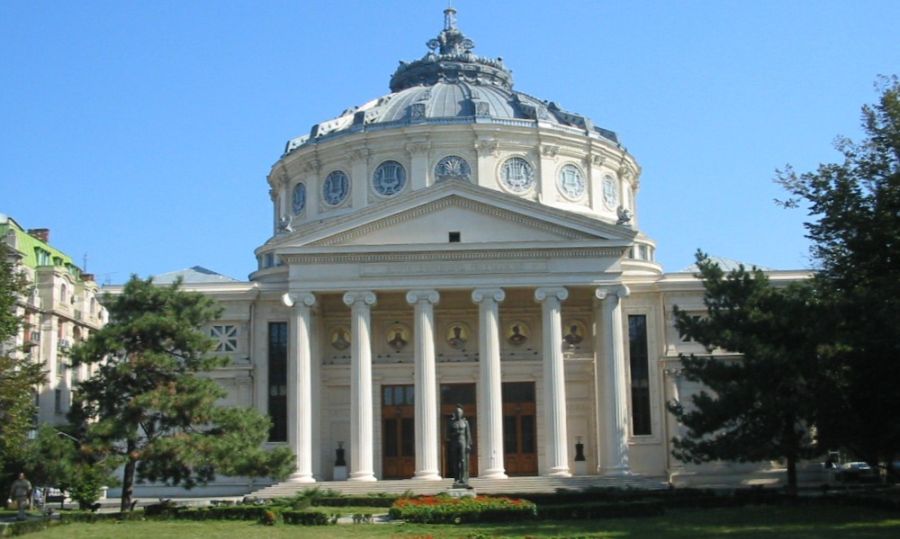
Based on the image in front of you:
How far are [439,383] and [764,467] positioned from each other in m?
16.3

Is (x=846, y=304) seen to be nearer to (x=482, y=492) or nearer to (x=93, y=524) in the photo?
(x=482, y=492)

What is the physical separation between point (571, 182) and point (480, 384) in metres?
16.1

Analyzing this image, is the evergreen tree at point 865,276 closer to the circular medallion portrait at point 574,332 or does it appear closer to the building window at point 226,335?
the circular medallion portrait at point 574,332

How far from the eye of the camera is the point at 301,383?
49.0 m

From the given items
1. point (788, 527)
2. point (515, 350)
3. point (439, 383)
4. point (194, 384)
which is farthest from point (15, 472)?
point (788, 527)

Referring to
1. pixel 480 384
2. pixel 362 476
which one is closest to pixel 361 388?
pixel 362 476

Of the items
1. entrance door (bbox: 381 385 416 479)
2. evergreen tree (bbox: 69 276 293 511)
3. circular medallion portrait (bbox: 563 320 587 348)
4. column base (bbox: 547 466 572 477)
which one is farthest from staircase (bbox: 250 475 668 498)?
circular medallion portrait (bbox: 563 320 587 348)

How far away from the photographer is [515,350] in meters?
54.4

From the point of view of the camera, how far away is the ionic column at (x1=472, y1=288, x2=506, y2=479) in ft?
157

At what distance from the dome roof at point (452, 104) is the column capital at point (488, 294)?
13944 mm

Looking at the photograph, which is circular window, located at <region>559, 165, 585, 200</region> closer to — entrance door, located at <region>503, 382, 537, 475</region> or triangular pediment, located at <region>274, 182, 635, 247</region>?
triangular pediment, located at <region>274, 182, 635, 247</region>

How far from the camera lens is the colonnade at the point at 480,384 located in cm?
4816

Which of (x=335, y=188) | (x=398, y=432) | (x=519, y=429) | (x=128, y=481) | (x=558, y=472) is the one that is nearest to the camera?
(x=128, y=481)

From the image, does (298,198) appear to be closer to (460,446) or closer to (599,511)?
(460,446)
